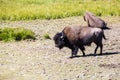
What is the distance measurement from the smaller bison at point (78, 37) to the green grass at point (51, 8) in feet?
38.6

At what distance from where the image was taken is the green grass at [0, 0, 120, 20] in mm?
30531

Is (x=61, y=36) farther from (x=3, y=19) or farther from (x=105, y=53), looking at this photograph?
(x=3, y=19)

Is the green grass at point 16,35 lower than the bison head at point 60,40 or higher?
lower

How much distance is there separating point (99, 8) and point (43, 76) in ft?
58.7

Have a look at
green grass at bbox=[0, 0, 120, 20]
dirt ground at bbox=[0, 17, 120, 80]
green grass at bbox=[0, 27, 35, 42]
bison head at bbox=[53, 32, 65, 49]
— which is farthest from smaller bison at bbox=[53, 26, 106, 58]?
green grass at bbox=[0, 0, 120, 20]

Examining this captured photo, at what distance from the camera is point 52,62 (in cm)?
1734

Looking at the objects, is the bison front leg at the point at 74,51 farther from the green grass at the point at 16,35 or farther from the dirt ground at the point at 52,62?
the green grass at the point at 16,35

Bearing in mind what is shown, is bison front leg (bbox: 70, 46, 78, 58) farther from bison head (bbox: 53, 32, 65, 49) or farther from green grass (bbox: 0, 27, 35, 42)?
green grass (bbox: 0, 27, 35, 42)

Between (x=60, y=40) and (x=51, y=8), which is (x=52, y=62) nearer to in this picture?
(x=60, y=40)

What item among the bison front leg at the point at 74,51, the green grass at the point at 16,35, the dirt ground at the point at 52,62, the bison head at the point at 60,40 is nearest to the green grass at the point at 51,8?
the green grass at the point at 16,35

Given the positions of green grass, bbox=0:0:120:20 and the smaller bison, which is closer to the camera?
the smaller bison

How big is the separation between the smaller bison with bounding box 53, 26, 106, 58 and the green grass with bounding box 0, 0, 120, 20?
38.6ft

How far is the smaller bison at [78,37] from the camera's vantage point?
18.1 meters

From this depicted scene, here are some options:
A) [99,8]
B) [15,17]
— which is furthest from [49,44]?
[99,8]
